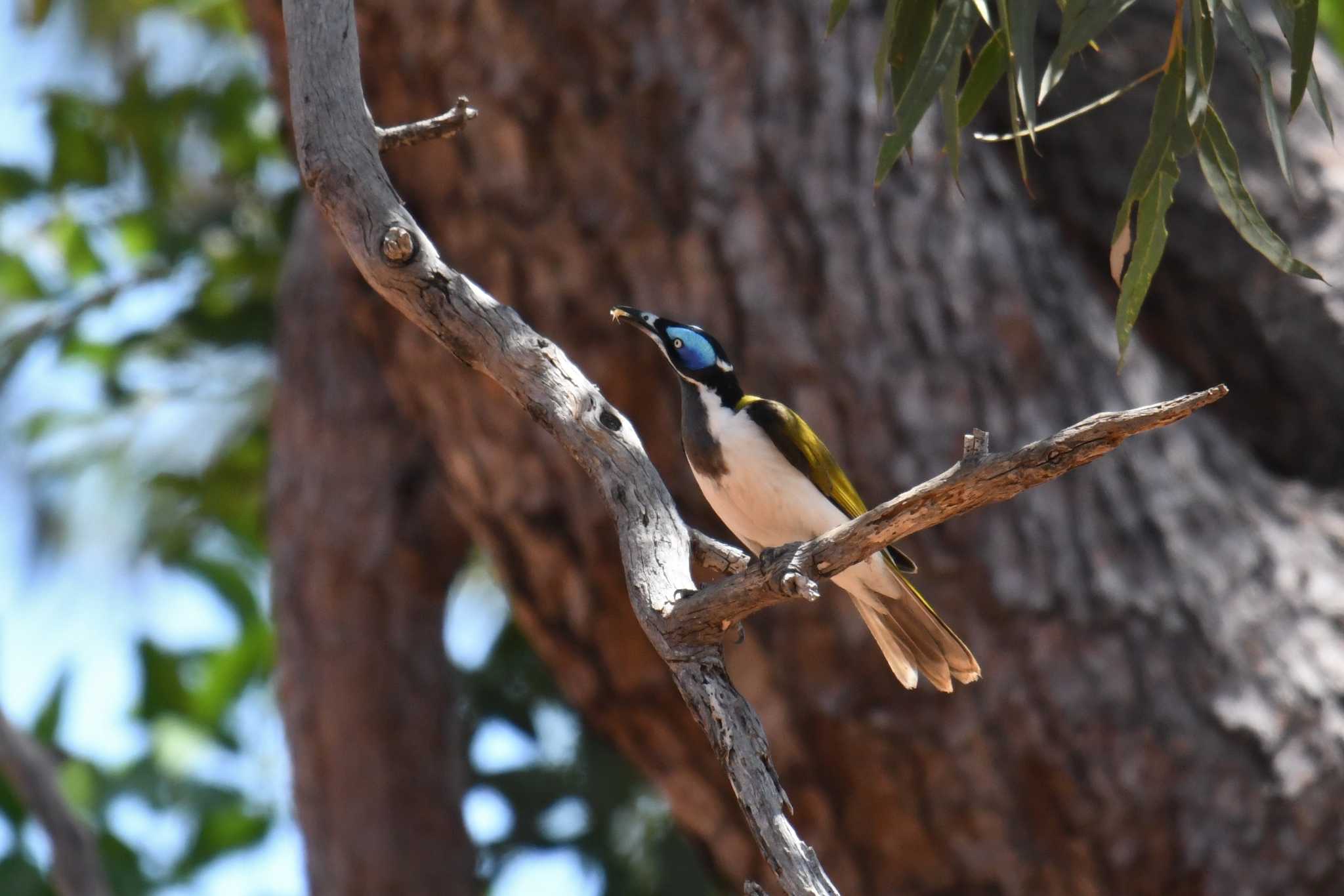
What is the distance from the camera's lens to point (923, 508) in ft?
5.56

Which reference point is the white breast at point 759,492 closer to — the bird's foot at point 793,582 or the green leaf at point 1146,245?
the green leaf at point 1146,245

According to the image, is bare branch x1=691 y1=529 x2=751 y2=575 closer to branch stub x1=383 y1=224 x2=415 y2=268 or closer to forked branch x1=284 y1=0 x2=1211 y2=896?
forked branch x1=284 y1=0 x2=1211 y2=896

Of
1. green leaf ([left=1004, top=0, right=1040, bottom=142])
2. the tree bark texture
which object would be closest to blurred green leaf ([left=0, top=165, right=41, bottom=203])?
the tree bark texture

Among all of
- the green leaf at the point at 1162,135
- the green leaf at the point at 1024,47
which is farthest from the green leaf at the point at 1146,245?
the green leaf at the point at 1024,47

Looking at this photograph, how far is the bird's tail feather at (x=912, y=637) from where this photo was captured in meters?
2.61

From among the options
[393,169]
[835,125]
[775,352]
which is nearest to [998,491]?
[775,352]

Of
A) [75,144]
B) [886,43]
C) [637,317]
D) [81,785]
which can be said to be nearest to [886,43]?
[886,43]

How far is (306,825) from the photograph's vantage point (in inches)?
237

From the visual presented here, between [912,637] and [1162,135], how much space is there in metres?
1.02

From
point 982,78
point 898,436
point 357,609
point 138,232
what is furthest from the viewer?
point 138,232

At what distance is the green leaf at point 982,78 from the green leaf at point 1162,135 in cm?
34

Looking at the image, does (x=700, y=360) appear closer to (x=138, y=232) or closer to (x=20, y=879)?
(x=138, y=232)

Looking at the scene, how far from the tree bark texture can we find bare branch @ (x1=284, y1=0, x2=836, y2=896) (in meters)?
2.41

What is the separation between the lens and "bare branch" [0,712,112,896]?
5199 mm
